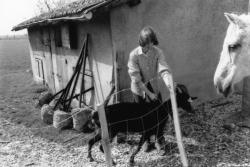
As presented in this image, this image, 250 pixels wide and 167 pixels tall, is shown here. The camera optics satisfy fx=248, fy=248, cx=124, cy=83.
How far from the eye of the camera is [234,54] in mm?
3410

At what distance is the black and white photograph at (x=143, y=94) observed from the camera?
13.5 feet

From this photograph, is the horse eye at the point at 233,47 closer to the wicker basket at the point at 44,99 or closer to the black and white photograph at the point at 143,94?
the black and white photograph at the point at 143,94

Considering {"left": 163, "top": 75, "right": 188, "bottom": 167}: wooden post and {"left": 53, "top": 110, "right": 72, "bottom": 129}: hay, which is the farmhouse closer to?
{"left": 53, "top": 110, "right": 72, "bottom": 129}: hay

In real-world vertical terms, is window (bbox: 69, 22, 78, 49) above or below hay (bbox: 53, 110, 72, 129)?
above

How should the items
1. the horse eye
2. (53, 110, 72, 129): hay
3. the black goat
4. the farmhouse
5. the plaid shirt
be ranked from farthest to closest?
(53, 110, 72, 129): hay < the farmhouse < the black goat < the plaid shirt < the horse eye

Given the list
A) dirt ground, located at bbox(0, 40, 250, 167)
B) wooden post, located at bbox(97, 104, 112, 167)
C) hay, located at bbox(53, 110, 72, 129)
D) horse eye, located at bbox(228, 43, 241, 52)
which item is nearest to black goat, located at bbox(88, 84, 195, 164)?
dirt ground, located at bbox(0, 40, 250, 167)

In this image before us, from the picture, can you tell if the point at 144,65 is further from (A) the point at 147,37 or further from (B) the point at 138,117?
(B) the point at 138,117

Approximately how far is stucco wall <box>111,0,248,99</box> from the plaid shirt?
1176 millimetres

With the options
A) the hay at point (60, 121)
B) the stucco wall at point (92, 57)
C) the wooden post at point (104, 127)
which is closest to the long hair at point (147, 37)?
the wooden post at point (104, 127)

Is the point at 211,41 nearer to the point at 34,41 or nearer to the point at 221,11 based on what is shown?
the point at 221,11

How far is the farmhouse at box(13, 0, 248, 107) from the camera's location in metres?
5.56

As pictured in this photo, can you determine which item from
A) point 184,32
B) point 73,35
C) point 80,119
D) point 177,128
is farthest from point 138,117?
point 73,35

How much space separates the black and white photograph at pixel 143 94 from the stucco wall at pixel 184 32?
3 cm

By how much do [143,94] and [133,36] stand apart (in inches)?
66.1
